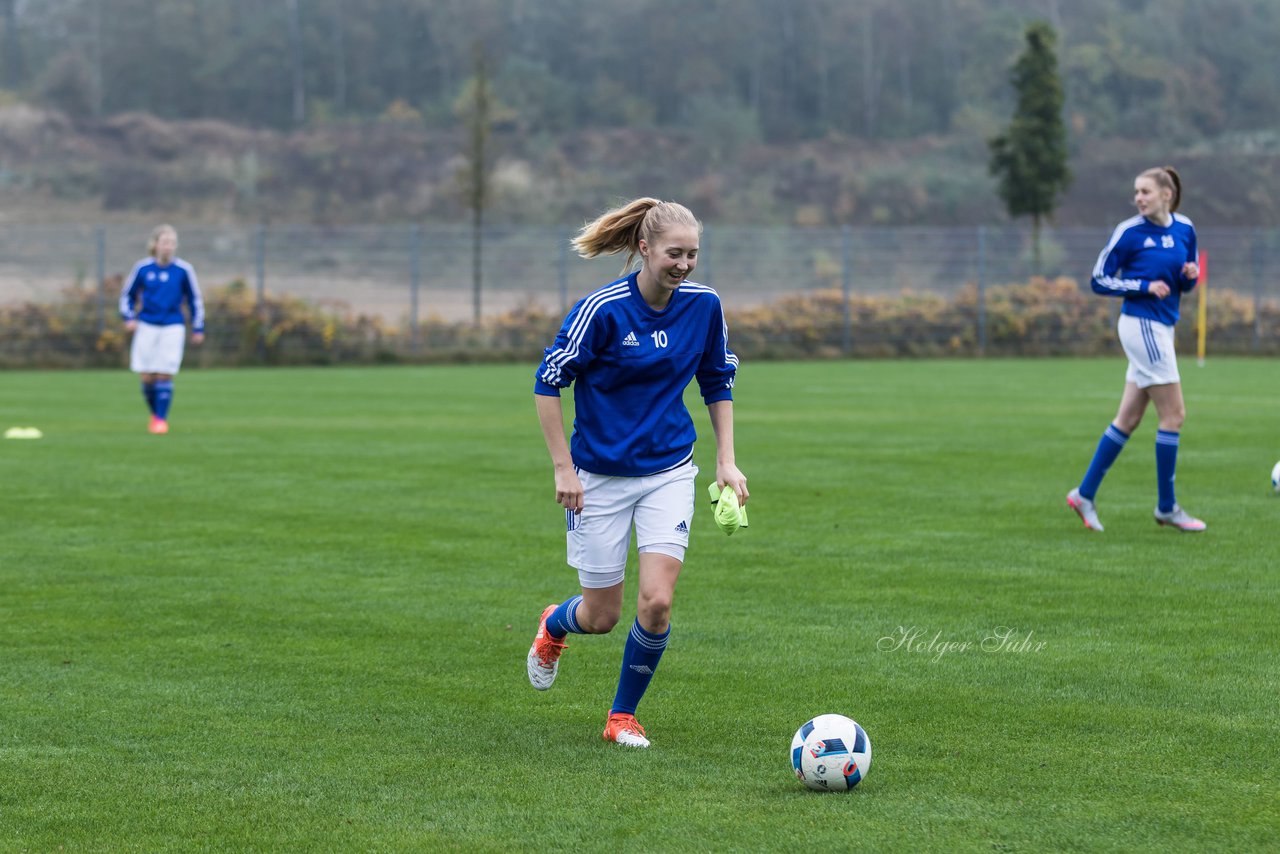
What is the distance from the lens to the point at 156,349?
19.4m

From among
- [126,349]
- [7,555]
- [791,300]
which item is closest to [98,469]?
[7,555]

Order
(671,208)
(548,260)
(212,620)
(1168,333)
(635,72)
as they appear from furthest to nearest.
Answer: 1. (635,72)
2. (548,260)
3. (1168,333)
4. (212,620)
5. (671,208)

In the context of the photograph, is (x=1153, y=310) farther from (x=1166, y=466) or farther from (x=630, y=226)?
(x=630, y=226)

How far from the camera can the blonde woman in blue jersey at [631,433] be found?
606 cm

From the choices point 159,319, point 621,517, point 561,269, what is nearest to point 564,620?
point 621,517

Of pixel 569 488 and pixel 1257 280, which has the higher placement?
pixel 1257 280

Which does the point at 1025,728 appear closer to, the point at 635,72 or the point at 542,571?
the point at 542,571

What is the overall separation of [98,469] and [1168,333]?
9.31 m

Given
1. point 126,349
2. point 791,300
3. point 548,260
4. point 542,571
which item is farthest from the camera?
point 548,260

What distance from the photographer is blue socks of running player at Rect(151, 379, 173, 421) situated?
63.9 feet

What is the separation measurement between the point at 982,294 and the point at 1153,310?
28.8 m

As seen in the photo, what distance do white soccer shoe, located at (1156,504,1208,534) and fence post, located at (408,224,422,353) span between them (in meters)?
28.1

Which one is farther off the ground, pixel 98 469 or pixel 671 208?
pixel 671 208

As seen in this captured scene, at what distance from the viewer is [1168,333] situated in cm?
1123
